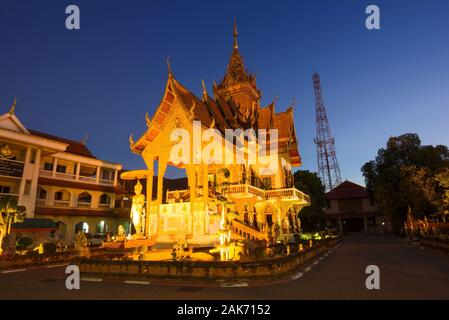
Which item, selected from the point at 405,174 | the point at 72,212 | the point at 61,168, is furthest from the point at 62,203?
the point at 405,174

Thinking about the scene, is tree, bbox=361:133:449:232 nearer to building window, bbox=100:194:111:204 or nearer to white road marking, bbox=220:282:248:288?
white road marking, bbox=220:282:248:288

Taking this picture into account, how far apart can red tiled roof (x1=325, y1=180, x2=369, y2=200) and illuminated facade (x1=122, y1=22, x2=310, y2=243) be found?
27570 mm

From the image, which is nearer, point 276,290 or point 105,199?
point 276,290

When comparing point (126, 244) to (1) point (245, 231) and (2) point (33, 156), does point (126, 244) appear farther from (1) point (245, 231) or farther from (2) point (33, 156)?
(2) point (33, 156)

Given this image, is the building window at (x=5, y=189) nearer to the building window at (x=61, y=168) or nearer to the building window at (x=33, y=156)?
the building window at (x=33, y=156)

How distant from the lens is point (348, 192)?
53750mm

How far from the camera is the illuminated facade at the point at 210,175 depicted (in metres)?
17.2

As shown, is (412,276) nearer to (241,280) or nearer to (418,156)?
(241,280)

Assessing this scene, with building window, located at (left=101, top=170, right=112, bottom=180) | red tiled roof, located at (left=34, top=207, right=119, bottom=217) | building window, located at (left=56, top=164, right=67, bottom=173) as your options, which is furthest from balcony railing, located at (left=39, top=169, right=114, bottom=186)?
red tiled roof, located at (left=34, top=207, right=119, bottom=217)

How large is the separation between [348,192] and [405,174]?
3110 centimetres

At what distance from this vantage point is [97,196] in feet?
95.4

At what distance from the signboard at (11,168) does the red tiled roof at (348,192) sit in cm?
4968
